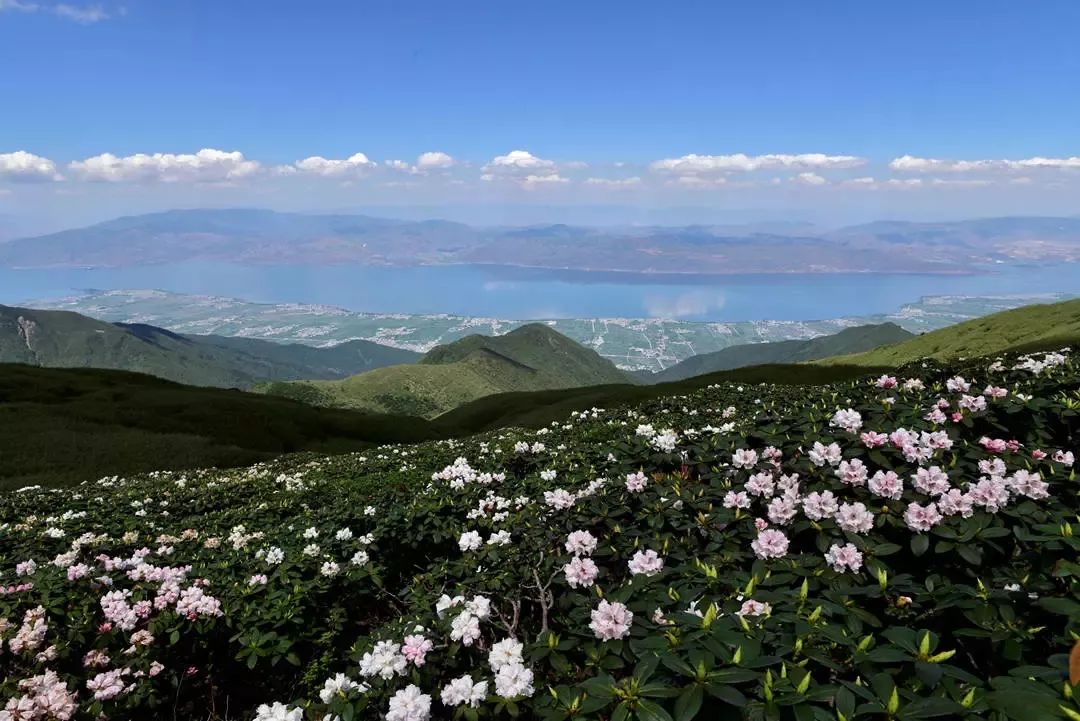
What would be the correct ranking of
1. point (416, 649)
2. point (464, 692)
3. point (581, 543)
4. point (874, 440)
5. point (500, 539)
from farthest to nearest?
1. point (500, 539)
2. point (874, 440)
3. point (581, 543)
4. point (416, 649)
5. point (464, 692)

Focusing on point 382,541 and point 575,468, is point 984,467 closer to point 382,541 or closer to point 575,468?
point 575,468

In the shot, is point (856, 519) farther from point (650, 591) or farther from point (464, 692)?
point (464, 692)

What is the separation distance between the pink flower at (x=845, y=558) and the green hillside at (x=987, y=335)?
9670 centimetres

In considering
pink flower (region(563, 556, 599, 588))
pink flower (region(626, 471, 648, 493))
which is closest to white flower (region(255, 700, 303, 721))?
pink flower (region(563, 556, 599, 588))

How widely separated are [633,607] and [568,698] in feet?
4.30

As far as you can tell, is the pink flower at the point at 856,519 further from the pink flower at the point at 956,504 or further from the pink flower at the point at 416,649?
the pink flower at the point at 416,649

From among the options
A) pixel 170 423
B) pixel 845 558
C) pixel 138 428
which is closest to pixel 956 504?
pixel 845 558

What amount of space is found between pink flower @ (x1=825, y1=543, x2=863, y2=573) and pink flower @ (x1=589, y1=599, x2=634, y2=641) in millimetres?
2058

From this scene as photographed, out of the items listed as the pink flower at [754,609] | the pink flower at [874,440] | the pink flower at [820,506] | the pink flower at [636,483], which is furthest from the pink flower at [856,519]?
the pink flower at [636,483]

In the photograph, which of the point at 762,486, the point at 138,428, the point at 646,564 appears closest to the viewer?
the point at 646,564

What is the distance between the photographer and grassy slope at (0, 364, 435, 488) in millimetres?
41812

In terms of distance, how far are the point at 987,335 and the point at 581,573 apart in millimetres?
120352

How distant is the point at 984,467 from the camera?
615cm

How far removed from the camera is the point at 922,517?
5367 millimetres
